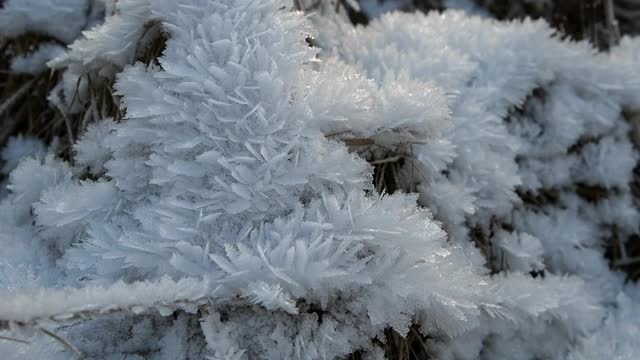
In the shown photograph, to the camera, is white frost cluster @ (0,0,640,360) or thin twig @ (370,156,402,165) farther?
thin twig @ (370,156,402,165)

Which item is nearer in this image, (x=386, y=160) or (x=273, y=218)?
(x=273, y=218)

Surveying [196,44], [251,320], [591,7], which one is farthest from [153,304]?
[591,7]

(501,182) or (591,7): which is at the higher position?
(591,7)

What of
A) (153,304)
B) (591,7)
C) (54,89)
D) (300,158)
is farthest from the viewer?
(591,7)

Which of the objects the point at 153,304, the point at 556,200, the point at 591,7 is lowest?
the point at 556,200

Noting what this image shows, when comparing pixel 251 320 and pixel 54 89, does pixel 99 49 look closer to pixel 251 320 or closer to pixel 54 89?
pixel 54 89

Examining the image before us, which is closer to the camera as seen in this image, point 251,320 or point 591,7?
point 251,320

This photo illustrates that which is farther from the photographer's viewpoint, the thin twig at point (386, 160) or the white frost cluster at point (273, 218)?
the thin twig at point (386, 160)

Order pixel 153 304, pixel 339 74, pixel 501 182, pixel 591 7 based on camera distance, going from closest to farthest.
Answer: pixel 153 304 < pixel 339 74 < pixel 501 182 < pixel 591 7
